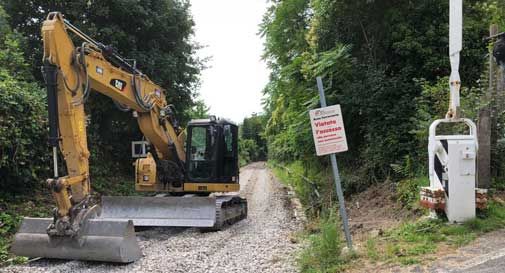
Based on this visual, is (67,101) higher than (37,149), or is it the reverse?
(67,101)

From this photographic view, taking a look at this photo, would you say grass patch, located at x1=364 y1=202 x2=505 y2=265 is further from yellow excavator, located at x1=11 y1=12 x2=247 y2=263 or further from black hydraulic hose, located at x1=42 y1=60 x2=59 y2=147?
black hydraulic hose, located at x1=42 y1=60 x2=59 y2=147

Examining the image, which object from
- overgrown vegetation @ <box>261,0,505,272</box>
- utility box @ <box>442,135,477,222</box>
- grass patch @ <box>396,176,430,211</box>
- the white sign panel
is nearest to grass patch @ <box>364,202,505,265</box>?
utility box @ <box>442,135,477,222</box>

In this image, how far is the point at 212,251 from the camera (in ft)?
26.1

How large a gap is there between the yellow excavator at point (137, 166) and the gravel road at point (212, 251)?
0.22m

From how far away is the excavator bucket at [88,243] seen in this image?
684cm

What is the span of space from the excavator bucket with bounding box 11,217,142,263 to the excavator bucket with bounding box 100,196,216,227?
2531 mm

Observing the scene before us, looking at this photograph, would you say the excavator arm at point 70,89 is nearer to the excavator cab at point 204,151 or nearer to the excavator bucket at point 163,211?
the excavator bucket at point 163,211

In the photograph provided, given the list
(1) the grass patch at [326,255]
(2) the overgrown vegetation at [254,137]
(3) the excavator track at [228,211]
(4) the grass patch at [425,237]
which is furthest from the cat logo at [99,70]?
(2) the overgrown vegetation at [254,137]

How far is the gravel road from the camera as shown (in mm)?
6762

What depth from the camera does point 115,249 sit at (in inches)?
267

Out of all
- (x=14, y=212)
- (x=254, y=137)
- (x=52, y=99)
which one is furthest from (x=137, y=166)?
(x=254, y=137)

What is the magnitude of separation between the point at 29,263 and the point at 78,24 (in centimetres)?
1106

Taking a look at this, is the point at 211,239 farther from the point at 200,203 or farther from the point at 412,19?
the point at 412,19

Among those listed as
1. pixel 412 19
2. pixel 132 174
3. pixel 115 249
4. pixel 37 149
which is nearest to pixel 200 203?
pixel 115 249
